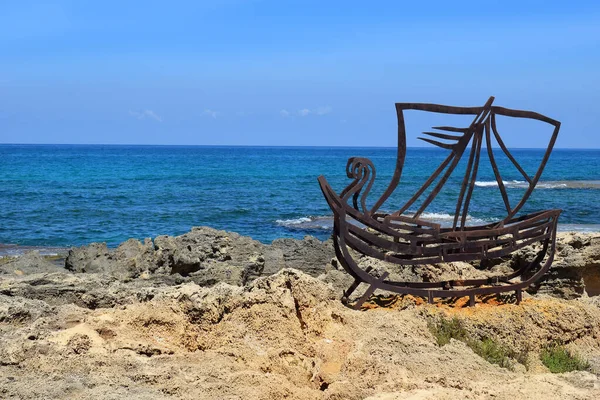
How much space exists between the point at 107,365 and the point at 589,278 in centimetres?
756

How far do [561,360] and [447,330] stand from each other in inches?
46.5

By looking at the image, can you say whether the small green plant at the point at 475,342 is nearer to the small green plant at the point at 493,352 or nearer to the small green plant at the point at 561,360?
the small green plant at the point at 493,352

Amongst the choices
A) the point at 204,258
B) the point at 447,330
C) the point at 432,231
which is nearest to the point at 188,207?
the point at 204,258

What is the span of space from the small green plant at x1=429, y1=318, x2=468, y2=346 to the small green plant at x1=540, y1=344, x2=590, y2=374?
0.86 metres

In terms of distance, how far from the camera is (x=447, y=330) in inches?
279

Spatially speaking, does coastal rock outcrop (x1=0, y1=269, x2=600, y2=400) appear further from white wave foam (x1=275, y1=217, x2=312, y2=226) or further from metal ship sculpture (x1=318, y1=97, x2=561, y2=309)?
white wave foam (x1=275, y1=217, x2=312, y2=226)

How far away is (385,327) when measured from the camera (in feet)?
22.1

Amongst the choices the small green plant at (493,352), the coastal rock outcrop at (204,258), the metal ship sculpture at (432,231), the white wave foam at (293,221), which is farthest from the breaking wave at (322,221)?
the small green plant at (493,352)

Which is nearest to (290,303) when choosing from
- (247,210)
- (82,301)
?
(82,301)

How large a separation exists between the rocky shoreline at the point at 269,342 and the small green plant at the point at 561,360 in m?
0.09

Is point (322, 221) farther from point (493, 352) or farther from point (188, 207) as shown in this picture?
point (493, 352)

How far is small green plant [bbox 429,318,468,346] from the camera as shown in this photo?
22.5 feet

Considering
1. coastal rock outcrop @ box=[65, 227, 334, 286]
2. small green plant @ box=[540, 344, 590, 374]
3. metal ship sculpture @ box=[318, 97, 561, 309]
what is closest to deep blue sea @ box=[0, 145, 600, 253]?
coastal rock outcrop @ box=[65, 227, 334, 286]

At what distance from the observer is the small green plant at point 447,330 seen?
6.84m
